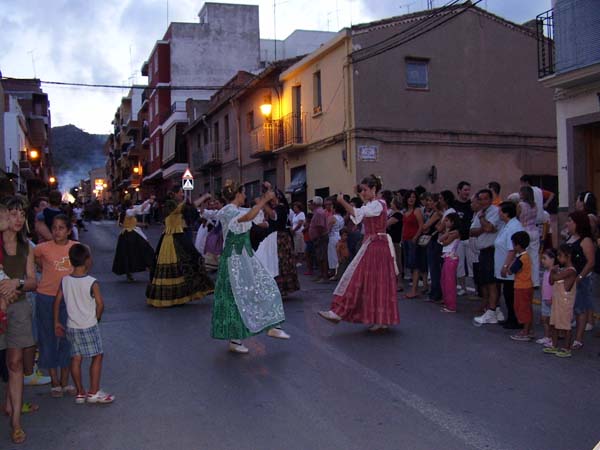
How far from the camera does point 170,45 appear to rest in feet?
157

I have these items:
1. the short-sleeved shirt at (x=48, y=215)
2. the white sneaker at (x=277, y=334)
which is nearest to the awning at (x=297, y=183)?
the short-sleeved shirt at (x=48, y=215)

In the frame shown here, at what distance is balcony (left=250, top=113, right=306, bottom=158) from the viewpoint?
83.0 feet

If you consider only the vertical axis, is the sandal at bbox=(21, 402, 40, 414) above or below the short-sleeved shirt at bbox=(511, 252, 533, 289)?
below

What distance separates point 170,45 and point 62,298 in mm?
45285

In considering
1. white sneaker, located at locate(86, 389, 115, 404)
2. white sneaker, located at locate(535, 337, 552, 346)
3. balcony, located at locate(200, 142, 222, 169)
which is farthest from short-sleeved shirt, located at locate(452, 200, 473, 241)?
balcony, located at locate(200, 142, 222, 169)

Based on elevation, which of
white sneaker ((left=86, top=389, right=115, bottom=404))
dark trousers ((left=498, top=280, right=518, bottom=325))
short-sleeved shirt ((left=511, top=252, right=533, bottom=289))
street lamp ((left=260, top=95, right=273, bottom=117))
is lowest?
white sneaker ((left=86, top=389, right=115, bottom=404))

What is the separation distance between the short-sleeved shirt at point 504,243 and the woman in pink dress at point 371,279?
1.42m

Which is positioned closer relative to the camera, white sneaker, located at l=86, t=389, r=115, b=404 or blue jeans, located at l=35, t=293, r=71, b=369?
white sneaker, located at l=86, t=389, r=115, b=404

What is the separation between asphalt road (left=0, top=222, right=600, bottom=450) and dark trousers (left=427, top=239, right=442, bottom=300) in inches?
79.9

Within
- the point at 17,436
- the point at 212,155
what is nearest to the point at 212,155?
the point at 212,155

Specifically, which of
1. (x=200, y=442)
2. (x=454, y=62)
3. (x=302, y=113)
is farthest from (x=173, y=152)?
(x=200, y=442)

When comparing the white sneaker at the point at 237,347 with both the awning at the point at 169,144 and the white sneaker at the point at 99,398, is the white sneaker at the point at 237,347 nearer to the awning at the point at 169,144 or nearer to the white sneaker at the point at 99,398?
the white sneaker at the point at 99,398

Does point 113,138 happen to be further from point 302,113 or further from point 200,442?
point 200,442

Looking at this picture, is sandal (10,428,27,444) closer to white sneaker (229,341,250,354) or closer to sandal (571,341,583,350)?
white sneaker (229,341,250,354)
